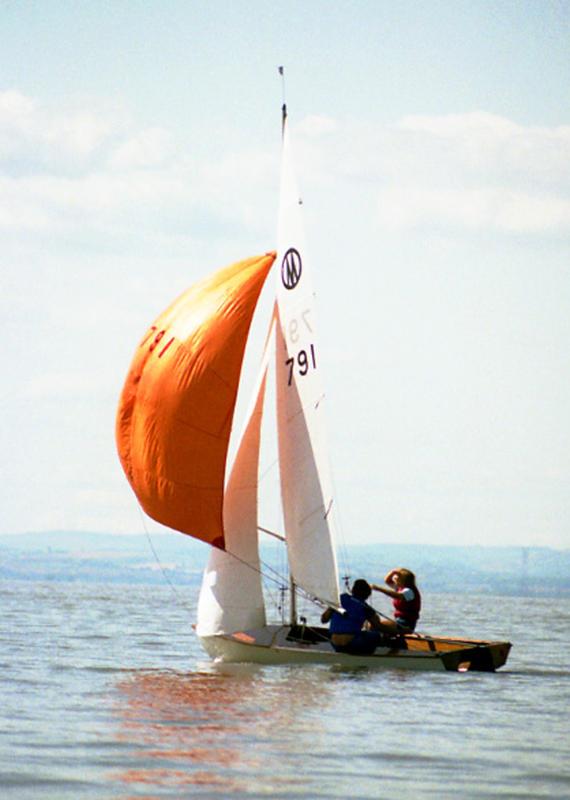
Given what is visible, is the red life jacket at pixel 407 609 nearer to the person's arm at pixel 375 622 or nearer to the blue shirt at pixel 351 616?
the person's arm at pixel 375 622

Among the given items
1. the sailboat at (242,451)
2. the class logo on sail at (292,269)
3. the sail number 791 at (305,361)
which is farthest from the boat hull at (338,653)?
the class logo on sail at (292,269)

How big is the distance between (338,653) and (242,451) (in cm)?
375

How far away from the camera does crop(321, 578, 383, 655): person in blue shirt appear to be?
82.3 feet

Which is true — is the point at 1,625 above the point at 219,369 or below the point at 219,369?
below

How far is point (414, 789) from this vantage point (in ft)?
52.2

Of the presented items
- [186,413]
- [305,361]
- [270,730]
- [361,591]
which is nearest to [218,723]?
[270,730]

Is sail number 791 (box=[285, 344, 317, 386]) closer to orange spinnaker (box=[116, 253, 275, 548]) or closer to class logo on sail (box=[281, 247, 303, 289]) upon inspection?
orange spinnaker (box=[116, 253, 275, 548])

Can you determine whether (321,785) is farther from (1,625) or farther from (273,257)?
(1,625)

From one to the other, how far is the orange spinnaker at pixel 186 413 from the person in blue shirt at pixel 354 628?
7.52 feet

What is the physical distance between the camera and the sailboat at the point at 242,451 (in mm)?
25406

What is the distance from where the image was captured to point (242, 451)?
26.8 meters

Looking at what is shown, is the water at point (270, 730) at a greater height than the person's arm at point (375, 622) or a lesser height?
lesser

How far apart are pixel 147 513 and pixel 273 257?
4.83 meters

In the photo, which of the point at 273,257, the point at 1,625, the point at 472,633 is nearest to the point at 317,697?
the point at 273,257
